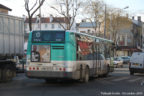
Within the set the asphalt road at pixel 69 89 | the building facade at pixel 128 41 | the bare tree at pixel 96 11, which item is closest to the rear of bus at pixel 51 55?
the asphalt road at pixel 69 89

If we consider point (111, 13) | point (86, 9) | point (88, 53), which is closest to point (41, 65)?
point (88, 53)

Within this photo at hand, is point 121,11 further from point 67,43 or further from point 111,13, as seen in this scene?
point 67,43

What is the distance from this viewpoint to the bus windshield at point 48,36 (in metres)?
15.8

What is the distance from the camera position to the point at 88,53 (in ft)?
61.1

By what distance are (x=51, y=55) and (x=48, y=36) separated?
1009 mm

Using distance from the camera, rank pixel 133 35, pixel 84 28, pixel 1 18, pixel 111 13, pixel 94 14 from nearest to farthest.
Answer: pixel 1 18, pixel 94 14, pixel 111 13, pixel 133 35, pixel 84 28

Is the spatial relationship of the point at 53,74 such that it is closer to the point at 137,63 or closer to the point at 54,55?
the point at 54,55

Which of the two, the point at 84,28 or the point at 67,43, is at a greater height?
the point at 84,28

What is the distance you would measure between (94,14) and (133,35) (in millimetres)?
41644

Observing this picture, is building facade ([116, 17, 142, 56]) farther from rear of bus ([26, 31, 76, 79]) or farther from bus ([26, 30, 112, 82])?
rear of bus ([26, 31, 76, 79])

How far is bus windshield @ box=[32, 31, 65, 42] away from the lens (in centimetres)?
1581

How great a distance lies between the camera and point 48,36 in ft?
52.5

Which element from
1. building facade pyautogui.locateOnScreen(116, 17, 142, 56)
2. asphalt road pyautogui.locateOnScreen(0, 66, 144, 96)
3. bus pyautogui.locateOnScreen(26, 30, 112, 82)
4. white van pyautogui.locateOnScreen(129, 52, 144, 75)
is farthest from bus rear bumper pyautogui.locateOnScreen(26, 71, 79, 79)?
building facade pyautogui.locateOnScreen(116, 17, 142, 56)

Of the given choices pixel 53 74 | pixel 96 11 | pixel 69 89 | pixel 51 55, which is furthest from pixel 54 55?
pixel 96 11
